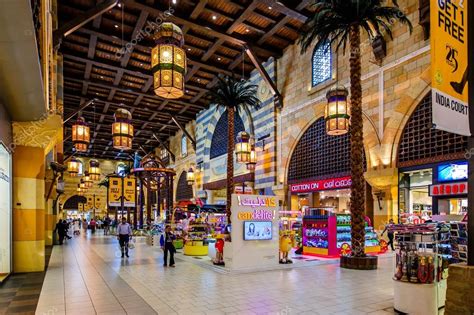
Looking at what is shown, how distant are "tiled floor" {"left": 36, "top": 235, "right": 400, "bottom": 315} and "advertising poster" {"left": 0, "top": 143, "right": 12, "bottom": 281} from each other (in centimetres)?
109

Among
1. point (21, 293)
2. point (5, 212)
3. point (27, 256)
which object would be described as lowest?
point (21, 293)

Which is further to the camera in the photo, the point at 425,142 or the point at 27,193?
the point at 425,142

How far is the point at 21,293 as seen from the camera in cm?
729

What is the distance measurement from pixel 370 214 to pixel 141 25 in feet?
49.3

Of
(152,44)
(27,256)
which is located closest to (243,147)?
(152,44)

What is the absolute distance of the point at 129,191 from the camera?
23344 millimetres

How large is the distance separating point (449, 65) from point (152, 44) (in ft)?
63.8

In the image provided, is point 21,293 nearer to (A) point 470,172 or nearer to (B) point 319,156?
(A) point 470,172

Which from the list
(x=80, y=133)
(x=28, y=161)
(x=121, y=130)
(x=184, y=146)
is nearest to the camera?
(x=28, y=161)

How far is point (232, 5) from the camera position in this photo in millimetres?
17609

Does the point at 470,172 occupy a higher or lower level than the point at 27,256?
higher

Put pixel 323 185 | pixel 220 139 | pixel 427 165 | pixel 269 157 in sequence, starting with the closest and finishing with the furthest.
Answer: pixel 427 165, pixel 323 185, pixel 269 157, pixel 220 139

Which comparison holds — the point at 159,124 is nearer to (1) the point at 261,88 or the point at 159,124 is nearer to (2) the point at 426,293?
(1) the point at 261,88

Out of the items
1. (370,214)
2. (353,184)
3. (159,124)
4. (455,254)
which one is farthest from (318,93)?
(159,124)
